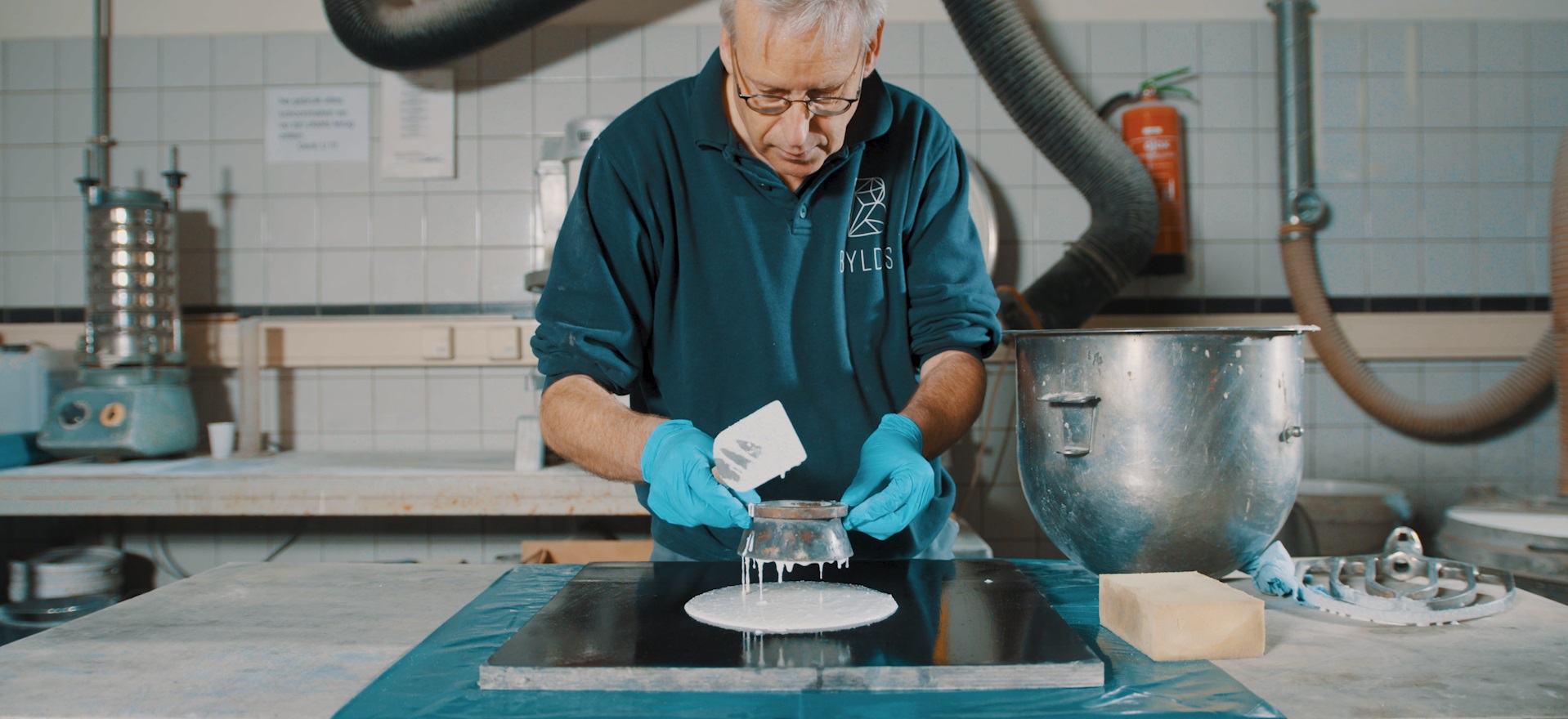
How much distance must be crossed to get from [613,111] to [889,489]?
7.32 feet

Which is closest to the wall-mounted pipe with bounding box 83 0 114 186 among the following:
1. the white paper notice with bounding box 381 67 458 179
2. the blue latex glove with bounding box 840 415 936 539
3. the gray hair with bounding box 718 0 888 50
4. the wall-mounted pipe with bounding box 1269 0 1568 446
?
the white paper notice with bounding box 381 67 458 179

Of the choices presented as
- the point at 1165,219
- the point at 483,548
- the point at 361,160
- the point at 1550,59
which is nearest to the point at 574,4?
the point at 361,160

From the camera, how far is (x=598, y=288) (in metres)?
1.27

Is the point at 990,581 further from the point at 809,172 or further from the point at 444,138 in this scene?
the point at 444,138

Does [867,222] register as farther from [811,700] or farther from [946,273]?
[811,700]

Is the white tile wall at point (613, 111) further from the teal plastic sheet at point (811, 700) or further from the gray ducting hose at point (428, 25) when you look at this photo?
the teal plastic sheet at point (811, 700)

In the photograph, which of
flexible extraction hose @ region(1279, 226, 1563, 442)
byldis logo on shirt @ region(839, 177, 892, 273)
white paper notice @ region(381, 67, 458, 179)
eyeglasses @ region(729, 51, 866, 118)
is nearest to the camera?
eyeglasses @ region(729, 51, 866, 118)

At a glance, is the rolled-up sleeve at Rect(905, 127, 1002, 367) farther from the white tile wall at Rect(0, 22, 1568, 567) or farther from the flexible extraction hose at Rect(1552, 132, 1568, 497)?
the flexible extraction hose at Rect(1552, 132, 1568, 497)

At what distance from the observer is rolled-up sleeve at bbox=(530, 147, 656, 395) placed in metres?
1.26

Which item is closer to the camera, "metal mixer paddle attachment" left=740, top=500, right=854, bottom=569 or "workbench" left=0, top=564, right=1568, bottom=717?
"workbench" left=0, top=564, right=1568, bottom=717

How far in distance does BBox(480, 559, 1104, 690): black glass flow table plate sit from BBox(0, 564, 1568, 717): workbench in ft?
0.52

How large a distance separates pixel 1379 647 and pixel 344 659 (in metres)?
1.01

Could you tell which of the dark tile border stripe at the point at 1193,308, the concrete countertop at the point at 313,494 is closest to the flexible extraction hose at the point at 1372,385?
the dark tile border stripe at the point at 1193,308

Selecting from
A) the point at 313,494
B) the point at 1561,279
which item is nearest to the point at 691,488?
the point at 313,494
